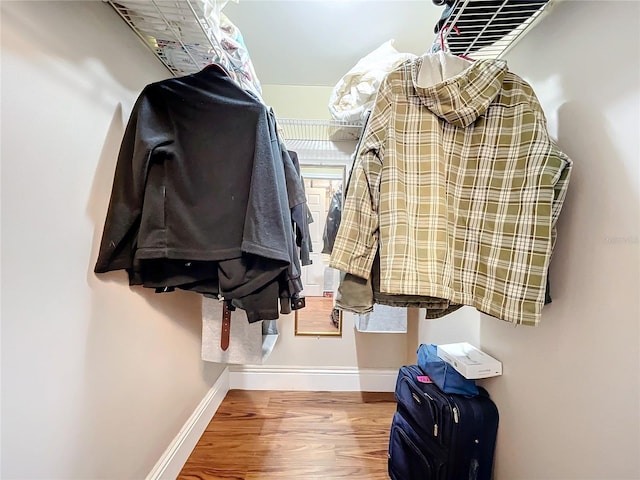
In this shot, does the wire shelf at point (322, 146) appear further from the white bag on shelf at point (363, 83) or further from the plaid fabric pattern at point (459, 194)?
the plaid fabric pattern at point (459, 194)

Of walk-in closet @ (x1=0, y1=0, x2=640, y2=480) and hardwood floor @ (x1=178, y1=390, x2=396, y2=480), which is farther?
hardwood floor @ (x1=178, y1=390, x2=396, y2=480)

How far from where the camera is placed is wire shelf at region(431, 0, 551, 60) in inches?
31.0

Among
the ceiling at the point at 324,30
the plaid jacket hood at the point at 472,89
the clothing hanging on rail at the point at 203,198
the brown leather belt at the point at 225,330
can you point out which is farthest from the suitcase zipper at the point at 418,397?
the ceiling at the point at 324,30

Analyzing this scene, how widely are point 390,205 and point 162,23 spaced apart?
2.83 feet

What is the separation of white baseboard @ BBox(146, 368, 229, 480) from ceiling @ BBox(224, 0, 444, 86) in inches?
76.2

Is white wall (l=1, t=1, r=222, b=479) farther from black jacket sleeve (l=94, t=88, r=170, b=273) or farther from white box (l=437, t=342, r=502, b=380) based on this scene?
white box (l=437, t=342, r=502, b=380)

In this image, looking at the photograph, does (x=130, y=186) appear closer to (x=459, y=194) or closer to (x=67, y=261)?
(x=67, y=261)

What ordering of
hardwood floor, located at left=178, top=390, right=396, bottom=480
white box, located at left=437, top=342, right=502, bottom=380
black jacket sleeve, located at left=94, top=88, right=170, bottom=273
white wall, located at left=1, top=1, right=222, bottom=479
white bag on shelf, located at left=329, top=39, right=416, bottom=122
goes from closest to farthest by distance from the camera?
white wall, located at left=1, top=1, right=222, bottom=479
black jacket sleeve, located at left=94, top=88, right=170, bottom=273
white box, located at left=437, top=342, right=502, bottom=380
hardwood floor, located at left=178, top=390, right=396, bottom=480
white bag on shelf, located at left=329, top=39, right=416, bottom=122

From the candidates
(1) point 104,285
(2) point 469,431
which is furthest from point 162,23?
(2) point 469,431

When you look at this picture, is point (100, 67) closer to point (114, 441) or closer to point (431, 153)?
point (431, 153)

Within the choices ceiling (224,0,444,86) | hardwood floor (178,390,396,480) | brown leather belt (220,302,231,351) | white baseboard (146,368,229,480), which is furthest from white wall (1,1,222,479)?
ceiling (224,0,444,86)

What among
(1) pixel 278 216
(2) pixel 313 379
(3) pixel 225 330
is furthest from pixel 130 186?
(2) pixel 313 379

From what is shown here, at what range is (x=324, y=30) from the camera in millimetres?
1515

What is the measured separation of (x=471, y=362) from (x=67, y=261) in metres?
1.24
